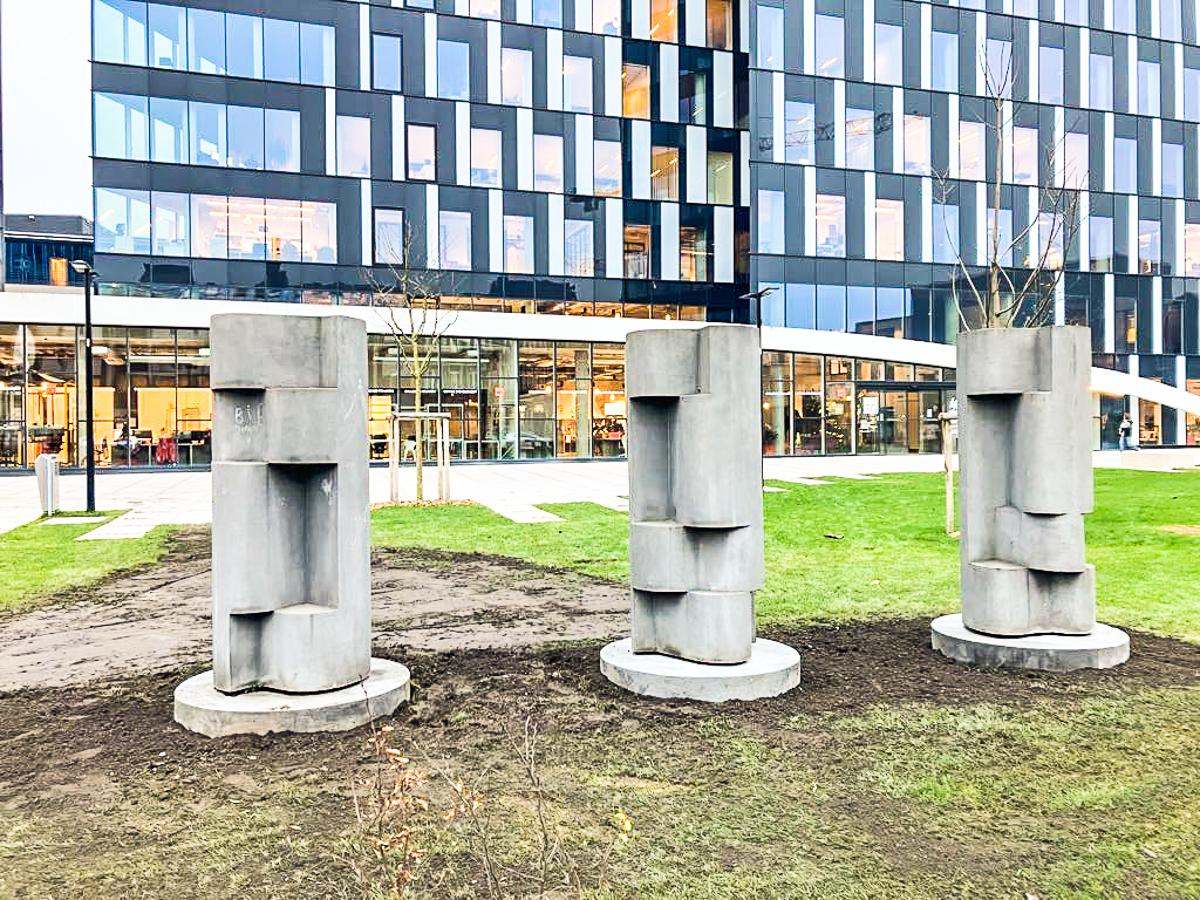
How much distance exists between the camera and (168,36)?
36875 mm

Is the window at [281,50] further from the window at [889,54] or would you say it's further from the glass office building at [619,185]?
the window at [889,54]

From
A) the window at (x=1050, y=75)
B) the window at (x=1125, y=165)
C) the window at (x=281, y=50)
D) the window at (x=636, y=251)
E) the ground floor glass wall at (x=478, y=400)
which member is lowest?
the ground floor glass wall at (x=478, y=400)

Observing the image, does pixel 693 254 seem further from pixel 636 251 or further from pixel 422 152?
pixel 422 152

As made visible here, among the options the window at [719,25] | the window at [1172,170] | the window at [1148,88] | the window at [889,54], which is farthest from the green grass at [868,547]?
the window at [1148,88]

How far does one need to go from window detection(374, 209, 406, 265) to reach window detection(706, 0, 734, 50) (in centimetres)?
1780

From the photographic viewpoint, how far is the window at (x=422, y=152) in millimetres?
39750

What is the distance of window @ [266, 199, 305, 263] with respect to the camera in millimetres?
37250

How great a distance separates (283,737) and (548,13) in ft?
139

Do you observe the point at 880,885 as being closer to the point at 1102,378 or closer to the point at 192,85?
the point at 192,85

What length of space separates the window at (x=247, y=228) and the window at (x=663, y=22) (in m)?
20.0

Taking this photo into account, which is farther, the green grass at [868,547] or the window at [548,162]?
the window at [548,162]

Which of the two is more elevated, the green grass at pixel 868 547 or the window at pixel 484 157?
the window at pixel 484 157

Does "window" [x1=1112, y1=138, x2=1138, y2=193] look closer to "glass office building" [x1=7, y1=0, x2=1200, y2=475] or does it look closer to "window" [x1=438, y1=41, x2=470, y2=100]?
"glass office building" [x1=7, y1=0, x2=1200, y2=475]

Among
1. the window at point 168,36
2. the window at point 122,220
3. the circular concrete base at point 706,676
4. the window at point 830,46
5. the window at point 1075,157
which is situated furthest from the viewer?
the window at point 1075,157
